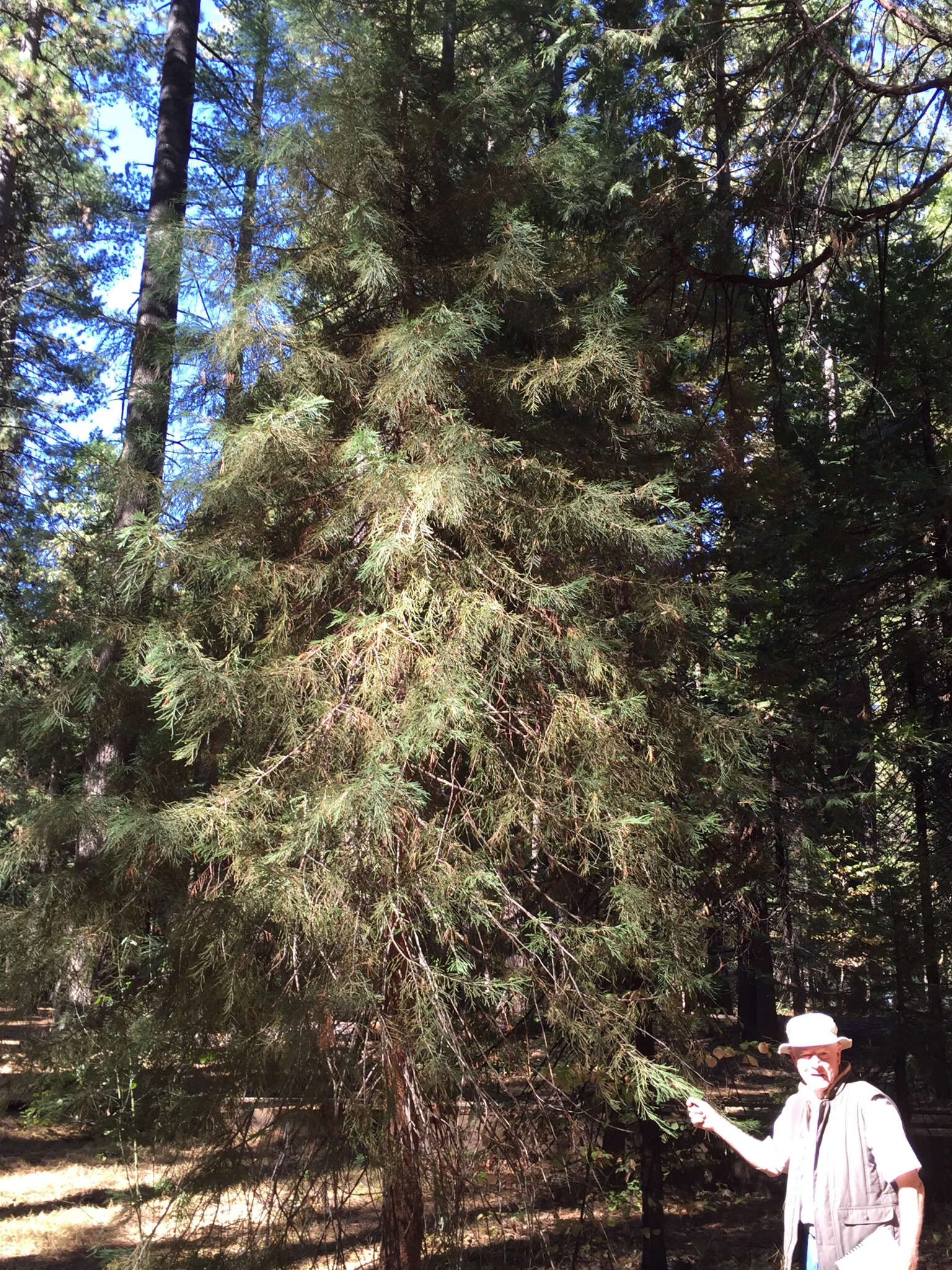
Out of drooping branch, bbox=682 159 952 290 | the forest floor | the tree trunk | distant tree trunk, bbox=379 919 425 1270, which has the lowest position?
the forest floor

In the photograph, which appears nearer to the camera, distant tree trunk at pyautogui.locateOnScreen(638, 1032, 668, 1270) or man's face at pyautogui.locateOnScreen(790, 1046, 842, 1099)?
man's face at pyautogui.locateOnScreen(790, 1046, 842, 1099)

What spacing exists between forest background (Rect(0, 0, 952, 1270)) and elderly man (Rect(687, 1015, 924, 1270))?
2140mm

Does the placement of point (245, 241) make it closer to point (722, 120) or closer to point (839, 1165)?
point (722, 120)

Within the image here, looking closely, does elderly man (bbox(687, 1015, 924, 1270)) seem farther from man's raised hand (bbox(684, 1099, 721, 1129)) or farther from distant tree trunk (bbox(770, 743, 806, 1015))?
distant tree trunk (bbox(770, 743, 806, 1015))

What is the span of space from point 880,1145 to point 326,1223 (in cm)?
389

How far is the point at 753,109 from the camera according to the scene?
448cm

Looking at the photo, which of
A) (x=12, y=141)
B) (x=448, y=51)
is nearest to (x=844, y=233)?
(x=448, y=51)

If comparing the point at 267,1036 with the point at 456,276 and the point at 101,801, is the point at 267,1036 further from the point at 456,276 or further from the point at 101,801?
the point at 456,276

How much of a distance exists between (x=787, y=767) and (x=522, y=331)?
510 centimetres

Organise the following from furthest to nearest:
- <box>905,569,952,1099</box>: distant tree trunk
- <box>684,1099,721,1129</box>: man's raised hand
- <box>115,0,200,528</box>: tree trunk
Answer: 1. <box>905,569,952,1099</box>: distant tree trunk
2. <box>115,0,200,528</box>: tree trunk
3. <box>684,1099,721,1129</box>: man's raised hand

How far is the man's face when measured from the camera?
331 centimetres

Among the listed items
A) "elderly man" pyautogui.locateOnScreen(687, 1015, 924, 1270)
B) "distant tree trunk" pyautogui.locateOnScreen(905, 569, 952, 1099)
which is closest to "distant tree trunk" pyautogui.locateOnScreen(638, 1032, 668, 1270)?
"distant tree trunk" pyautogui.locateOnScreen(905, 569, 952, 1099)

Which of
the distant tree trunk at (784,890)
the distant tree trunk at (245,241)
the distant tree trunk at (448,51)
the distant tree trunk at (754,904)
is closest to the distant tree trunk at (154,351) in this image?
the distant tree trunk at (245,241)

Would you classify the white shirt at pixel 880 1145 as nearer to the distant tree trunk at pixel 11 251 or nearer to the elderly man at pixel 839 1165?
the elderly man at pixel 839 1165
